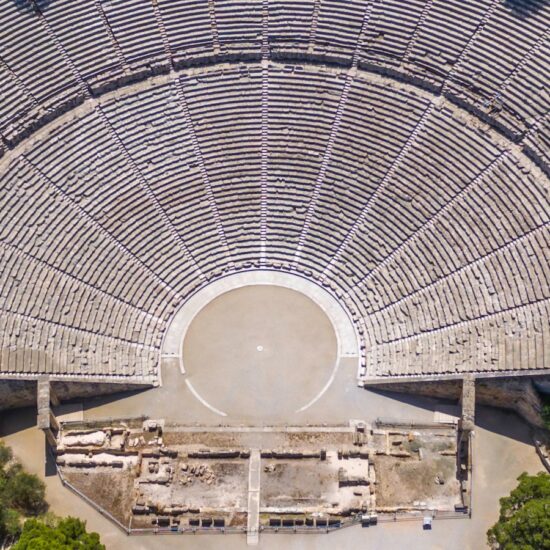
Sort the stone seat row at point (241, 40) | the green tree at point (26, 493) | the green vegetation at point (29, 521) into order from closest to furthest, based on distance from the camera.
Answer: the green vegetation at point (29, 521) → the green tree at point (26, 493) → the stone seat row at point (241, 40)

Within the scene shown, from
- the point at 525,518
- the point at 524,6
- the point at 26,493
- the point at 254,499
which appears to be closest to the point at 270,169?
the point at 524,6

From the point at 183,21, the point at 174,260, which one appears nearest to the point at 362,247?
the point at 174,260

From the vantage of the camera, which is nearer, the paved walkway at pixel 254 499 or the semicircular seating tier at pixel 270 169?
the paved walkway at pixel 254 499

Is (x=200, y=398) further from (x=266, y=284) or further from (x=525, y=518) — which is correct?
(x=525, y=518)

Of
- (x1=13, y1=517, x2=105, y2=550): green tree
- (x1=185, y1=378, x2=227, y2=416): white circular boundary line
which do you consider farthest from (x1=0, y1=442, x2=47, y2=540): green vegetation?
(x1=185, y1=378, x2=227, y2=416): white circular boundary line


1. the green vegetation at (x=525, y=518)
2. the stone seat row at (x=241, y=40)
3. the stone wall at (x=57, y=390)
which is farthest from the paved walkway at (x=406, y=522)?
the stone seat row at (x=241, y=40)

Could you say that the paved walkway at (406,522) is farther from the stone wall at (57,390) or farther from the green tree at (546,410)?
the green tree at (546,410)

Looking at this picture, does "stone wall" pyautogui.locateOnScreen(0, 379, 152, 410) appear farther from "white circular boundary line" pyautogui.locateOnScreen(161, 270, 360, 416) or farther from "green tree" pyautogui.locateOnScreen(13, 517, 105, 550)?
"green tree" pyautogui.locateOnScreen(13, 517, 105, 550)
